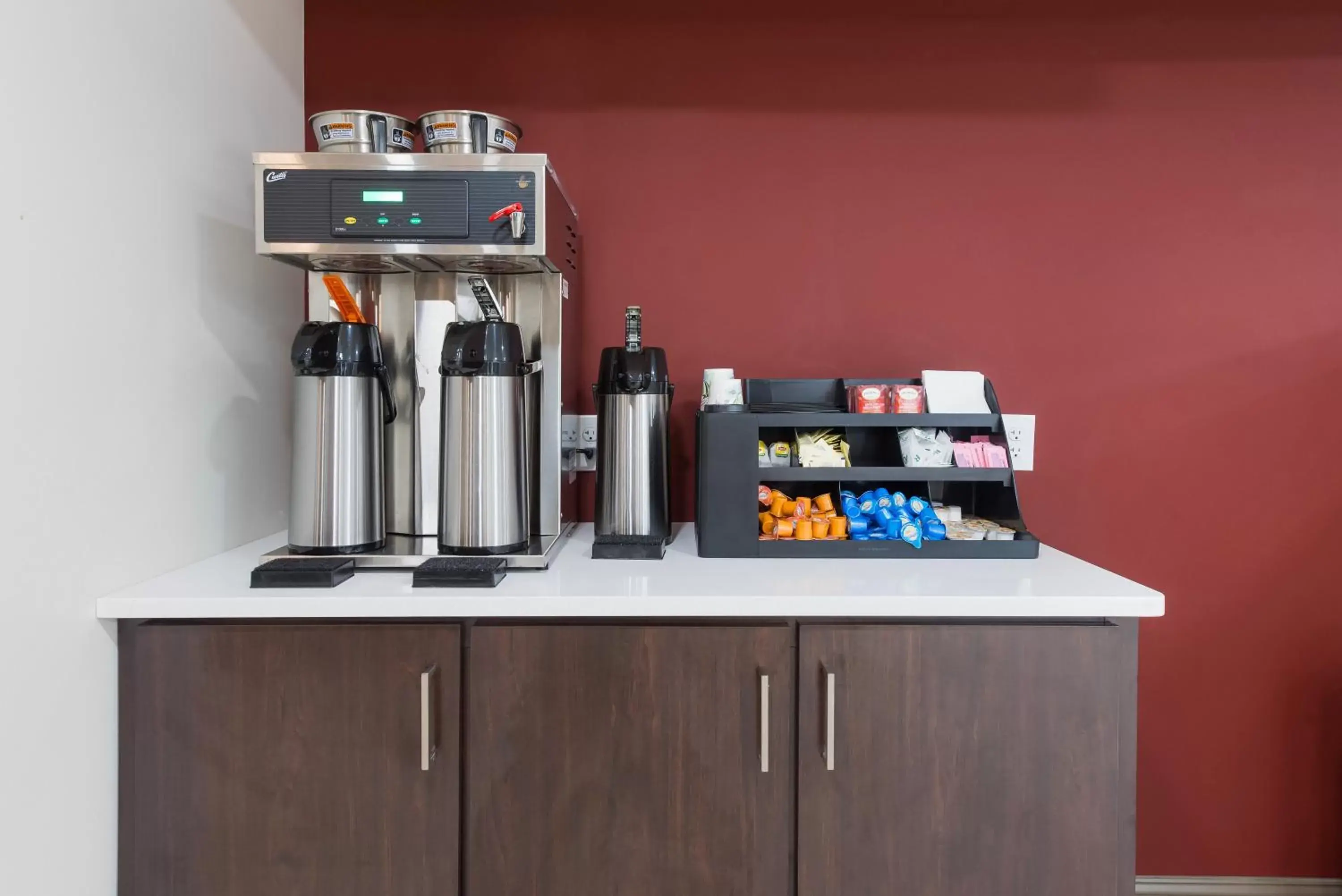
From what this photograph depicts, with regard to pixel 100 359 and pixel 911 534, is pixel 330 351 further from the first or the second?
pixel 911 534

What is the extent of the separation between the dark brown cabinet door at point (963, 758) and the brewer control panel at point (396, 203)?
32.0 inches

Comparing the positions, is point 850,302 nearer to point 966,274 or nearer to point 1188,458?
point 966,274

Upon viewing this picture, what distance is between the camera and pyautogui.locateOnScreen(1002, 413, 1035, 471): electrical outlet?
1.72 meters

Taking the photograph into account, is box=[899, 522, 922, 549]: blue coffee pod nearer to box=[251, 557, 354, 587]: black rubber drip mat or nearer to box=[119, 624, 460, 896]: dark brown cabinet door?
box=[119, 624, 460, 896]: dark brown cabinet door

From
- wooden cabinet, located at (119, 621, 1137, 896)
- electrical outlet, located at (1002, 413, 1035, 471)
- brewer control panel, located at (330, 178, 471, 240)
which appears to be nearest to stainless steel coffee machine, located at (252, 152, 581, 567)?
brewer control panel, located at (330, 178, 471, 240)

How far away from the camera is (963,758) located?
3.58 feet

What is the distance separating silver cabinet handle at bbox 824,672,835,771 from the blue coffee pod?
1.14ft

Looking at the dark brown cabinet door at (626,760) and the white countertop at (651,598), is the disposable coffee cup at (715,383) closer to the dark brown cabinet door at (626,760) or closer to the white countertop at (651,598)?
the white countertop at (651,598)

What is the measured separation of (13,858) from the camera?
92 cm

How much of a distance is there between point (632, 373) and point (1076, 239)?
3.60ft

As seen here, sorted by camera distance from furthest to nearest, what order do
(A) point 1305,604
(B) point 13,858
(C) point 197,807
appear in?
(A) point 1305,604 → (C) point 197,807 → (B) point 13,858

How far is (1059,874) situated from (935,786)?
225mm

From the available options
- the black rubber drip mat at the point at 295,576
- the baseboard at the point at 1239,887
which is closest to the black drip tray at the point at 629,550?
the black rubber drip mat at the point at 295,576

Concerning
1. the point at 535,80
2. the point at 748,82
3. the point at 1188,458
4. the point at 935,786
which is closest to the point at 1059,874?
the point at 935,786
